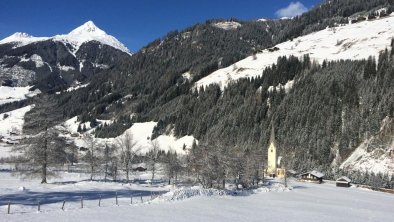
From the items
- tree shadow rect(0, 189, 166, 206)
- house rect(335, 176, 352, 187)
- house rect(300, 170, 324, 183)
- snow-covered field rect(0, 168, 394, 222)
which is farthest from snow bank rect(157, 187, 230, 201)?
house rect(300, 170, 324, 183)

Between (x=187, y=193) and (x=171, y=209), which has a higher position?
(x=187, y=193)

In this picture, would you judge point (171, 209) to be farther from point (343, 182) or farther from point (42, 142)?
point (343, 182)

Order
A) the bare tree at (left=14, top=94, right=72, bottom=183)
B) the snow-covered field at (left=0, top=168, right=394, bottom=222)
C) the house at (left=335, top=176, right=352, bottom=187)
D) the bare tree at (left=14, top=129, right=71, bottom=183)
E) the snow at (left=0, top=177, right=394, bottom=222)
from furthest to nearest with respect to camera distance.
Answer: the house at (left=335, top=176, right=352, bottom=187), the bare tree at (left=14, top=94, right=72, bottom=183), the bare tree at (left=14, top=129, right=71, bottom=183), the snow-covered field at (left=0, top=168, right=394, bottom=222), the snow at (left=0, top=177, right=394, bottom=222)

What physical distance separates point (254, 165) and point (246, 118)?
85.8m

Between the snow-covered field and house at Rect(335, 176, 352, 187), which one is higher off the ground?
house at Rect(335, 176, 352, 187)

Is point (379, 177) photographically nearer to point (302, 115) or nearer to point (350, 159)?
point (350, 159)

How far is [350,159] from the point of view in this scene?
452 ft

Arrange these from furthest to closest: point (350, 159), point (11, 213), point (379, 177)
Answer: point (350, 159) < point (379, 177) < point (11, 213)

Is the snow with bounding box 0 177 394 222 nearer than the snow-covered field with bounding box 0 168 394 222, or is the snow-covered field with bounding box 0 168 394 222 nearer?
the snow with bounding box 0 177 394 222

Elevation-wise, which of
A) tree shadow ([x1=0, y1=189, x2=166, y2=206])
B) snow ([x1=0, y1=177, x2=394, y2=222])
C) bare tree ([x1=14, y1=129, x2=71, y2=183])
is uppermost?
bare tree ([x1=14, y1=129, x2=71, y2=183])

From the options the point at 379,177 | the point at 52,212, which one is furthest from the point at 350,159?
the point at 52,212

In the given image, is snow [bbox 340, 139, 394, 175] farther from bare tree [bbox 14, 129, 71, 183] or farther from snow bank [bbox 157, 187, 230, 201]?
bare tree [bbox 14, 129, 71, 183]

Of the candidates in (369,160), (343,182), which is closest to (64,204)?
(343,182)

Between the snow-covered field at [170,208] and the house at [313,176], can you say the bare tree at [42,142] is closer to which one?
the snow-covered field at [170,208]
